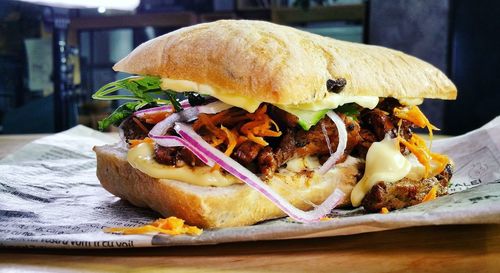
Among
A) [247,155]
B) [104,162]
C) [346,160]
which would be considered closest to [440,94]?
[346,160]

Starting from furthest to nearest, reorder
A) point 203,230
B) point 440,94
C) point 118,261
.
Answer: point 440,94 < point 203,230 < point 118,261

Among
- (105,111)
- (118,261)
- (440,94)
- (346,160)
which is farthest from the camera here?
(105,111)

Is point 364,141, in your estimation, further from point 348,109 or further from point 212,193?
point 212,193

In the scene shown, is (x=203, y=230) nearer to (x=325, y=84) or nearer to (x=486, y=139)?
(x=325, y=84)

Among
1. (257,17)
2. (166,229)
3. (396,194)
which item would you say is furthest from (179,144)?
(257,17)

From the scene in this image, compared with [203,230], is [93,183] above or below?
below

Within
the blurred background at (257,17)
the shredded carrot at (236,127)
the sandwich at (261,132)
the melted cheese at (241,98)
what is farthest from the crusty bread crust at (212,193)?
the blurred background at (257,17)
